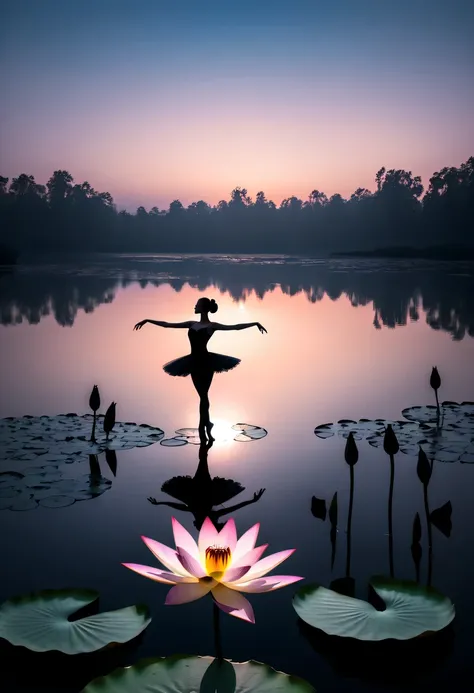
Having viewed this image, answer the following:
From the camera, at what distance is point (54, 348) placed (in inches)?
408

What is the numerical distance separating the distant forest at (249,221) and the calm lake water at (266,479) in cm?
6386

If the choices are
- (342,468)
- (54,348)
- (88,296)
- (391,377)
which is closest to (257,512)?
(342,468)

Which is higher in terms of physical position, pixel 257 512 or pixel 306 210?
pixel 306 210

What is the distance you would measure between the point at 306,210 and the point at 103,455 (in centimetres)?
9943

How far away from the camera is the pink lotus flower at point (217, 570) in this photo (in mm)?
1927

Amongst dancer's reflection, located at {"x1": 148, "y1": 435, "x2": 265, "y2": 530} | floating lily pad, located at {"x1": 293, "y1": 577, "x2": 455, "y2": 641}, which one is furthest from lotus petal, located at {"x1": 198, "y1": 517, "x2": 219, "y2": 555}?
dancer's reflection, located at {"x1": 148, "y1": 435, "x2": 265, "y2": 530}

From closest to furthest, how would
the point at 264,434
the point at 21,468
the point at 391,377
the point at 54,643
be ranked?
the point at 54,643
the point at 21,468
the point at 264,434
the point at 391,377

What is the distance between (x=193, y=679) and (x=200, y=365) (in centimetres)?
316

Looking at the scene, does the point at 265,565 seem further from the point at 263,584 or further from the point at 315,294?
the point at 315,294

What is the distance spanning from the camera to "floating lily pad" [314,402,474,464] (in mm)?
4836

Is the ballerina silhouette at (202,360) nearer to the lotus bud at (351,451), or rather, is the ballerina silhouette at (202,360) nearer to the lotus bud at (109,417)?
the lotus bud at (109,417)

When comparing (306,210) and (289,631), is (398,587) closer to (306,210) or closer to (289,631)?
(289,631)

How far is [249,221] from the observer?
104 meters

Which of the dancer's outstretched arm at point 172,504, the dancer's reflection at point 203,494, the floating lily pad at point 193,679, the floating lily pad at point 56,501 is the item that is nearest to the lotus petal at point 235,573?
the floating lily pad at point 193,679
